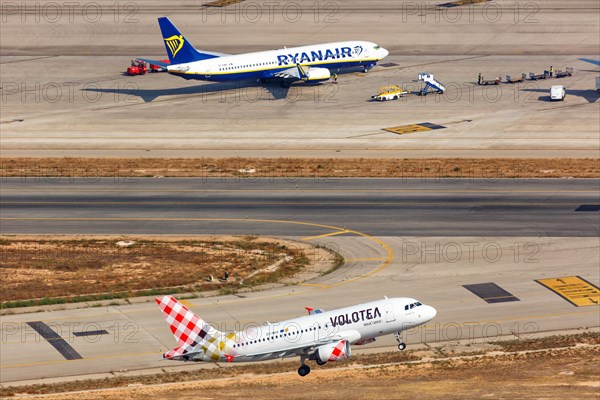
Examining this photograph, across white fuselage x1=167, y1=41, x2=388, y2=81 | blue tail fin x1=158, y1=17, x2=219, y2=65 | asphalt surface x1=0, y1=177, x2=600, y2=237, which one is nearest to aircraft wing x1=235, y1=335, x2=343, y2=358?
asphalt surface x1=0, y1=177, x2=600, y2=237

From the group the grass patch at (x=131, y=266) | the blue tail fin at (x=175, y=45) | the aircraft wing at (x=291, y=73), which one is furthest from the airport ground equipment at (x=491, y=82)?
the grass patch at (x=131, y=266)

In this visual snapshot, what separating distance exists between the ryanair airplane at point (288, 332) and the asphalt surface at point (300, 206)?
38496 millimetres

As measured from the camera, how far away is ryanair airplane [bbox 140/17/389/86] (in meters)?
164

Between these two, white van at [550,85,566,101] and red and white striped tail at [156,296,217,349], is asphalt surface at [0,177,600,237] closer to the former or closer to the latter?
white van at [550,85,566,101]

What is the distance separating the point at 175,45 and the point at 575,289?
83.7m

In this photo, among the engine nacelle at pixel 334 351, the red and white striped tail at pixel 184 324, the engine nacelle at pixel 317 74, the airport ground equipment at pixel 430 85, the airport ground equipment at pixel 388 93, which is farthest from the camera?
the engine nacelle at pixel 317 74

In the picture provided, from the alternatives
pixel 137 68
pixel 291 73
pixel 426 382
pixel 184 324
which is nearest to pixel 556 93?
pixel 291 73

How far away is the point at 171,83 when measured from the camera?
181250mm

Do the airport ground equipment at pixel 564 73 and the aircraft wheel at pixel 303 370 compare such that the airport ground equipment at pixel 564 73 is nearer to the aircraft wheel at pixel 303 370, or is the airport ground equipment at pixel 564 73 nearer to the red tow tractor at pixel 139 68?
the red tow tractor at pixel 139 68

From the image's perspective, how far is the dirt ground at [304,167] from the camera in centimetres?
13475

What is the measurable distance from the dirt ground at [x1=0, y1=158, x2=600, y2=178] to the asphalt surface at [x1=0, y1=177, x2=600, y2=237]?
2.16 m

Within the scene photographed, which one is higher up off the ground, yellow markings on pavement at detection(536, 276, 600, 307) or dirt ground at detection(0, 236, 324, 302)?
dirt ground at detection(0, 236, 324, 302)

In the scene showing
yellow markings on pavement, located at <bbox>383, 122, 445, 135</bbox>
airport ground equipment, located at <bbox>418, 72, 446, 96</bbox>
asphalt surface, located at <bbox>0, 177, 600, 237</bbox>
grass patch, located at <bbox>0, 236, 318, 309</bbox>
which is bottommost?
A: grass patch, located at <bbox>0, 236, 318, 309</bbox>

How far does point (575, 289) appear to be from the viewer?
325ft
